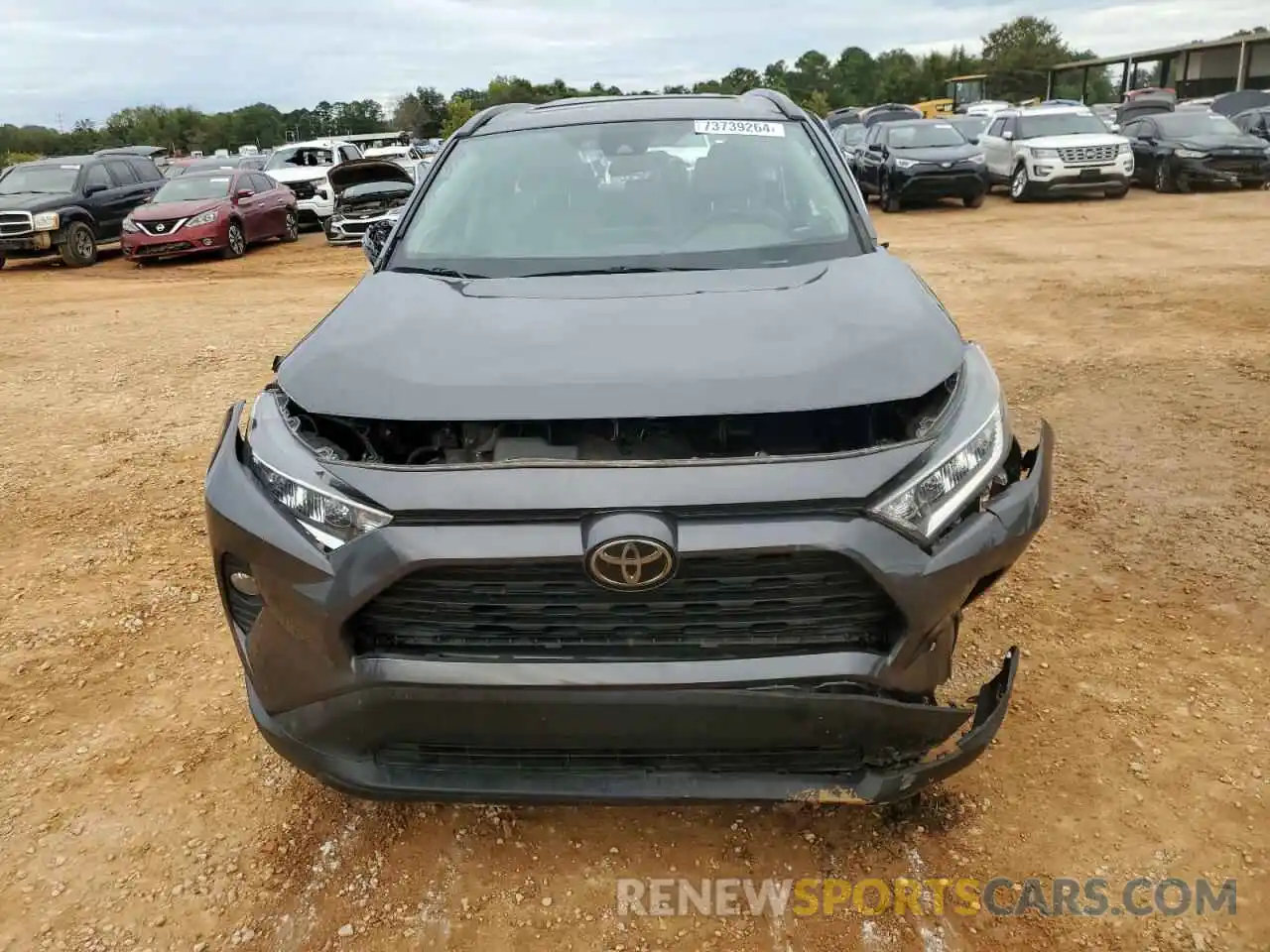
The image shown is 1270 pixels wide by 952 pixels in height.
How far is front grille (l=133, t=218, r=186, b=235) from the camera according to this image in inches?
564

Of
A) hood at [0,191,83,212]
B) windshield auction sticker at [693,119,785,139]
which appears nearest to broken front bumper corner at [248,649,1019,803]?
windshield auction sticker at [693,119,785,139]

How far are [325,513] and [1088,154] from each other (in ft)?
57.4

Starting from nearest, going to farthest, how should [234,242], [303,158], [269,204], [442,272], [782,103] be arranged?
[442,272]
[782,103]
[234,242]
[269,204]
[303,158]

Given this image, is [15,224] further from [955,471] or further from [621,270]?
[955,471]

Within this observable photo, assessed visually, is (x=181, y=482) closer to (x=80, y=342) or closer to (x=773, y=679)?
(x=773, y=679)

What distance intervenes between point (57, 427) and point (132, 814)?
4517 millimetres

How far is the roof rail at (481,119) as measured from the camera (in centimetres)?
405

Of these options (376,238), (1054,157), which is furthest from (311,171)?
(376,238)

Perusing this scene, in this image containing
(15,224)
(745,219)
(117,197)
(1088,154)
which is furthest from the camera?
(1088,154)

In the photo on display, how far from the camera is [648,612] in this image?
1.97 metres

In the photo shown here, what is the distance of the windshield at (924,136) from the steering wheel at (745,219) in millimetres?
14968

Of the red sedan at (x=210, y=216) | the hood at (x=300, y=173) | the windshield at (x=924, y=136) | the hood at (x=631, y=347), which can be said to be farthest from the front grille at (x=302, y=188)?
the hood at (x=631, y=347)

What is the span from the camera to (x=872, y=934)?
86.8 inches

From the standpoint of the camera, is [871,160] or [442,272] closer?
[442,272]
